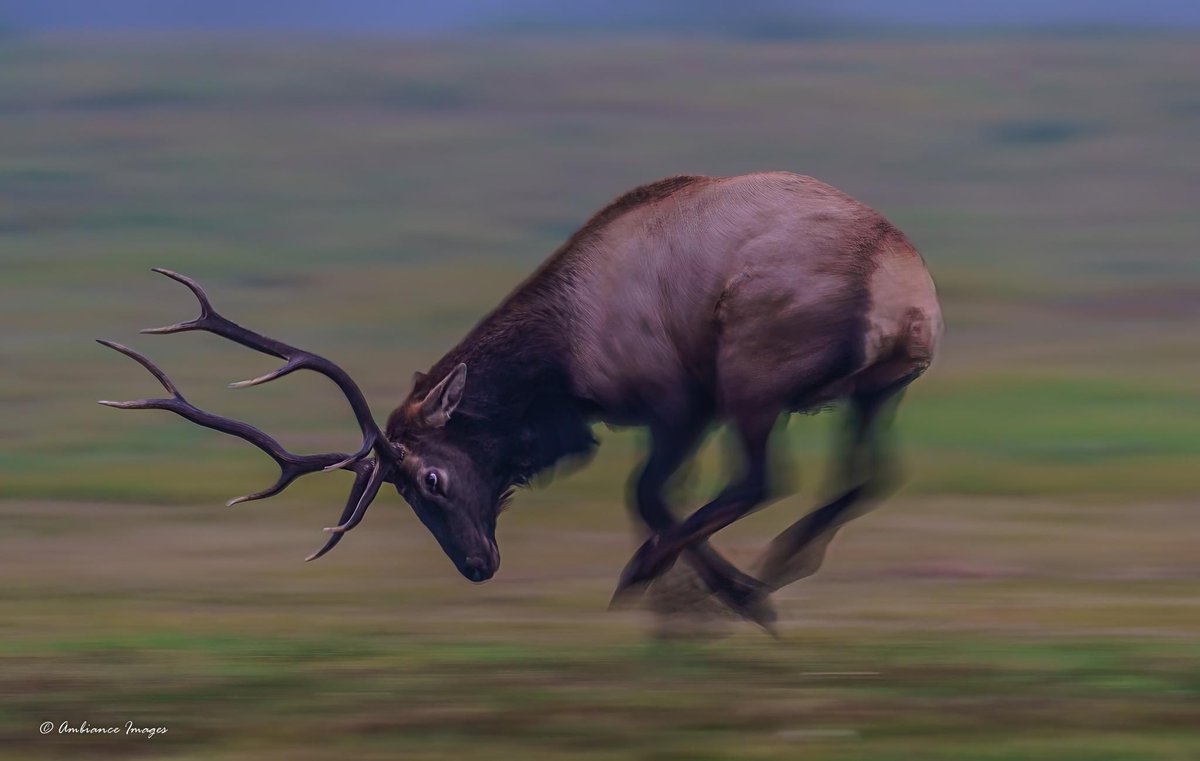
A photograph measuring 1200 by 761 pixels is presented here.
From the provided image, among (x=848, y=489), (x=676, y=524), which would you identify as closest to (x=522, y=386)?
(x=676, y=524)

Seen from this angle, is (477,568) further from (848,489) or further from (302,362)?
(848,489)

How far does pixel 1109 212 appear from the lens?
3080 cm

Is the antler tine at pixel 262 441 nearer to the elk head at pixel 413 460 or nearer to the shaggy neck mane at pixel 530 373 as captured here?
the elk head at pixel 413 460

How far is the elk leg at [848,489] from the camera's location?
28.2 ft

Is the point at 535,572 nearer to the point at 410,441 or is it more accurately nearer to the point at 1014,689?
the point at 410,441

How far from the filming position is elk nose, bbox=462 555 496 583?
8.65 metres

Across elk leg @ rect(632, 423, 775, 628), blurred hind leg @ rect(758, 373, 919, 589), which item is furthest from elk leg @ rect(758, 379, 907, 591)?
elk leg @ rect(632, 423, 775, 628)

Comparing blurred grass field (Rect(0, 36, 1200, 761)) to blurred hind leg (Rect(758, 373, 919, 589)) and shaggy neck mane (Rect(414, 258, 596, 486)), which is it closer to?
blurred hind leg (Rect(758, 373, 919, 589))

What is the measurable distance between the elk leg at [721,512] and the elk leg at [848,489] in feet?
1.60

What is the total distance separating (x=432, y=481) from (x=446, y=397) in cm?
32

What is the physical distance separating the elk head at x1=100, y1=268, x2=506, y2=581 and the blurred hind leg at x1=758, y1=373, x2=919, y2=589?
1.08 metres

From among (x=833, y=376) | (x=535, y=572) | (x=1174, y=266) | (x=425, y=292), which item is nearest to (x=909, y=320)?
(x=833, y=376)

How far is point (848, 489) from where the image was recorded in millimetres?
8695

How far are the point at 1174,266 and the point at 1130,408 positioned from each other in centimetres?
1003
